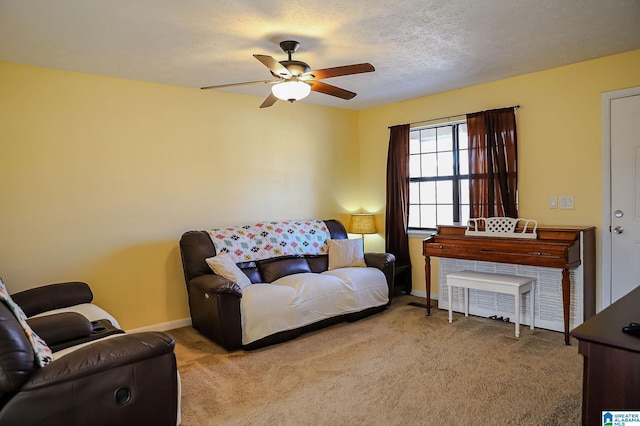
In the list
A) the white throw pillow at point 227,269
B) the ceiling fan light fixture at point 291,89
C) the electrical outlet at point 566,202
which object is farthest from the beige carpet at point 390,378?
the ceiling fan light fixture at point 291,89

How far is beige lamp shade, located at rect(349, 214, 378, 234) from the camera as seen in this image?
17.5ft

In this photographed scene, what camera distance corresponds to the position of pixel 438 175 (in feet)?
16.0

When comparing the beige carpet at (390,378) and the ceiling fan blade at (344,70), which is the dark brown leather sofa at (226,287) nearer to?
the beige carpet at (390,378)

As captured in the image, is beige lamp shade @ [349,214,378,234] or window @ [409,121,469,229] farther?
beige lamp shade @ [349,214,378,234]

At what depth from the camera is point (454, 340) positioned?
3504 mm

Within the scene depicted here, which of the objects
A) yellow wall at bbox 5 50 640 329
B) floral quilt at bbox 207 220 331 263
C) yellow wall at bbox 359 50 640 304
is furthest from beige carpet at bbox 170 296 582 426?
yellow wall at bbox 359 50 640 304

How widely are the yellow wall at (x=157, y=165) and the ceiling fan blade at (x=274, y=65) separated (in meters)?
1.65

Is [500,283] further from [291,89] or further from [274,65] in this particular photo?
[274,65]

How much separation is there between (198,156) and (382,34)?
2305 millimetres

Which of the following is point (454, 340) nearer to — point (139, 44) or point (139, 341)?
point (139, 341)

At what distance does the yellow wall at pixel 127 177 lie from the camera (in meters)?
3.31

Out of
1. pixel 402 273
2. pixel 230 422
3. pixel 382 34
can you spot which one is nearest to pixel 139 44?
pixel 382 34

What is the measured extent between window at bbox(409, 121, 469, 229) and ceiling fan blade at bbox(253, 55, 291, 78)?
8.17 ft

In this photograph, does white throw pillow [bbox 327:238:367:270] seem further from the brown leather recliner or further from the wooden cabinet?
A: the wooden cabinet
